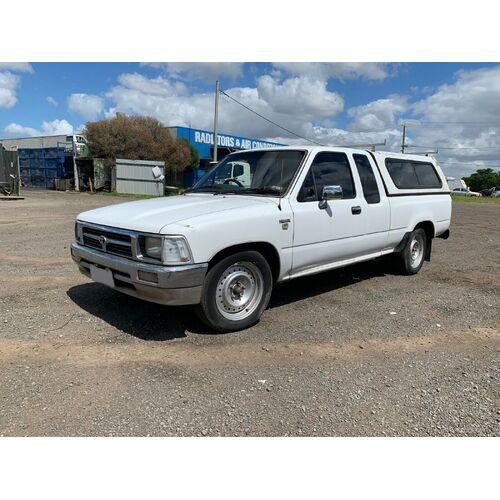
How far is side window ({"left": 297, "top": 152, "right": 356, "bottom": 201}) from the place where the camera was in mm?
4598

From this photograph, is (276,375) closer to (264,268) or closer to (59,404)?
(264,268)

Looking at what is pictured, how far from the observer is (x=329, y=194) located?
451 centimetres

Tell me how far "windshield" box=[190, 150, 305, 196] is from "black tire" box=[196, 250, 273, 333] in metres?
0.89

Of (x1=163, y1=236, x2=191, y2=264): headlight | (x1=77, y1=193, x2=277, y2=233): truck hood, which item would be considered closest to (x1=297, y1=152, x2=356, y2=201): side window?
(x1=77, y1=193, x2=277, y2=233): truck hood

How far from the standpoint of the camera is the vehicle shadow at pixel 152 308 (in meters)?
4.11

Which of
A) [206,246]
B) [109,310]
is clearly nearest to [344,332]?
[206,246]

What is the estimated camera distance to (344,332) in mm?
4215

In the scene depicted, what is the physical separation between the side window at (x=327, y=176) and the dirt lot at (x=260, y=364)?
1.37 m

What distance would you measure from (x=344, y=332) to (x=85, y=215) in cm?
302

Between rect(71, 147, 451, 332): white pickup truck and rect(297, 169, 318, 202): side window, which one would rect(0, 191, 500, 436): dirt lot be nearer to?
rect(71, 147, 451, 332): white pickup truck

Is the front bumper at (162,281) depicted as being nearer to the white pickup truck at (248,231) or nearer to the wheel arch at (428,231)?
the white pickup truck at (248,231)

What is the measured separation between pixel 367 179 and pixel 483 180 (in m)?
102

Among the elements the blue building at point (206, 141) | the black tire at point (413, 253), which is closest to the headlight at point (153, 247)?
the black tire at point (413, 253)

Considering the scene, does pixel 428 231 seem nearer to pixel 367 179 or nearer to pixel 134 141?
pixel 367 179
